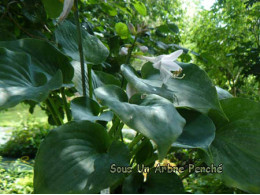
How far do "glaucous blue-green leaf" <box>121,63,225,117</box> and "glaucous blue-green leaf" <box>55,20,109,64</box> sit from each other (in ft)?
0.45

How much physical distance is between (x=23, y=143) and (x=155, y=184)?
2.80 metres

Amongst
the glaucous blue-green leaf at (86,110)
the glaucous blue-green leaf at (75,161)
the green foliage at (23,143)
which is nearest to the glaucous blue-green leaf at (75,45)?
the glaucous blue-green leaf at (86,110)

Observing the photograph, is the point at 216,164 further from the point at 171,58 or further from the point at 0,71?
the point at 0,71

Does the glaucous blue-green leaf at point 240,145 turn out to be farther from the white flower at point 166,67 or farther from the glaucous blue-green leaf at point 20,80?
the glaucous blue-green leaf at point 20,80

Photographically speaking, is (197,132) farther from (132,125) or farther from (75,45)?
(75,45)

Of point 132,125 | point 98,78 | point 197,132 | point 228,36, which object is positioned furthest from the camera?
point 228,36

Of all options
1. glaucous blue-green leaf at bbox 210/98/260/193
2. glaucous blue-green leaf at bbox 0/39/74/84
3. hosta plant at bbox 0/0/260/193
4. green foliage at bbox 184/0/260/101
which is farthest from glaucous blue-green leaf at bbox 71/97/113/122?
green foliage at bbox 184/0/260/101

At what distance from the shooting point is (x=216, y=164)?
1.56 ft

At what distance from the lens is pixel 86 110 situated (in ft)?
1.72

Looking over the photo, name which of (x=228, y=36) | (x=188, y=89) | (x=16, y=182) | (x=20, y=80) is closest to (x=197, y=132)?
(x=188, y=89)

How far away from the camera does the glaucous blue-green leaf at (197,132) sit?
41cm

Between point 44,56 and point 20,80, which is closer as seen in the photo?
point 20,80

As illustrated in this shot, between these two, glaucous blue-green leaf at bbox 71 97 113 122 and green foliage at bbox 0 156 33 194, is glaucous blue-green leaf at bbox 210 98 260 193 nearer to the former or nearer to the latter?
glaucous blue-green leaf at bbox 71 97 113 122

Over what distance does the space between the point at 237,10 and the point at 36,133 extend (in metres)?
2.77
